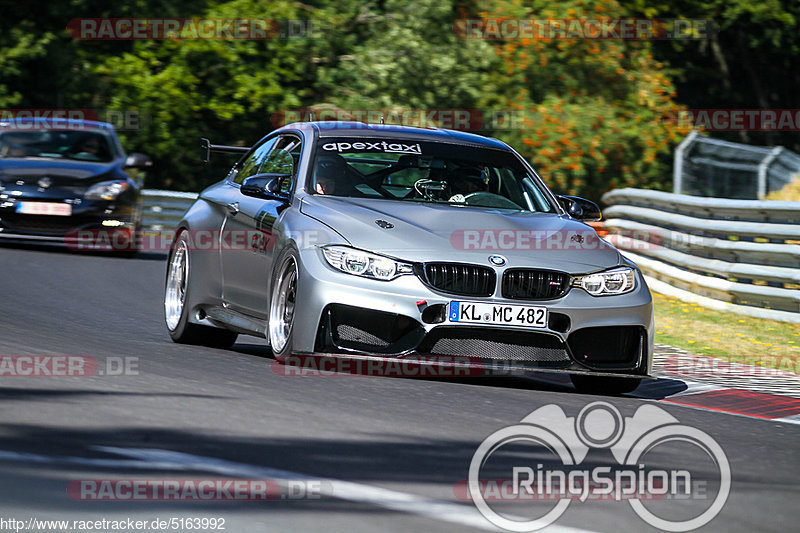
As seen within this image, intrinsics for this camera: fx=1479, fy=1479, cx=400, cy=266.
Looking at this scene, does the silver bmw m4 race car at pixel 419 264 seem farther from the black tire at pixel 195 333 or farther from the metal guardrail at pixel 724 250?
the metal guardrail at pixel 724 250

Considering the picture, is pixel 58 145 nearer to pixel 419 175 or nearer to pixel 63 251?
pixel 63 251

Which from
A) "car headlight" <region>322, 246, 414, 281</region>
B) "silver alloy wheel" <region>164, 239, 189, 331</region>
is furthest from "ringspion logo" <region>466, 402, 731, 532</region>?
"silver alloy wheel" <region>164, 239, 189, 331</region>

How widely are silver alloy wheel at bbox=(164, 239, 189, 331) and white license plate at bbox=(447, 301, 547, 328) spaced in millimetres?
2898

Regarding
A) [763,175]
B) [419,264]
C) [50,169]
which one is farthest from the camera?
[763,175]

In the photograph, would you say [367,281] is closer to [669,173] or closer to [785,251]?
[785,251]

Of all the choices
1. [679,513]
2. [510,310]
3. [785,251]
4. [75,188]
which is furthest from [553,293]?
[75,188]

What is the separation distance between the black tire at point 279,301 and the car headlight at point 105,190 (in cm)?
1030

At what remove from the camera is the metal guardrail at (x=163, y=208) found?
2834cm

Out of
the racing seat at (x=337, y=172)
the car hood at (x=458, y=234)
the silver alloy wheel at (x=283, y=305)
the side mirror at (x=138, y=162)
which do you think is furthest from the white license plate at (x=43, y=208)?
the silver alloy wheel at (x=283, y=305)

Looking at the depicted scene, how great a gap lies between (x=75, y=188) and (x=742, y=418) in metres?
12.1

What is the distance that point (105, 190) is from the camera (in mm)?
18672

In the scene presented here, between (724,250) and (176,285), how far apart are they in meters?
6.66

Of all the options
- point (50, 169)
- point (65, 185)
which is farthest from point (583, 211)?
point (50, 169)

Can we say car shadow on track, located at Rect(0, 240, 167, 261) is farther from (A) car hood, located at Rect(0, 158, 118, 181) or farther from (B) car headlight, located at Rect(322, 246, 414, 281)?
(B) car headlight, located at Rect(322, 246, 414, 281)
